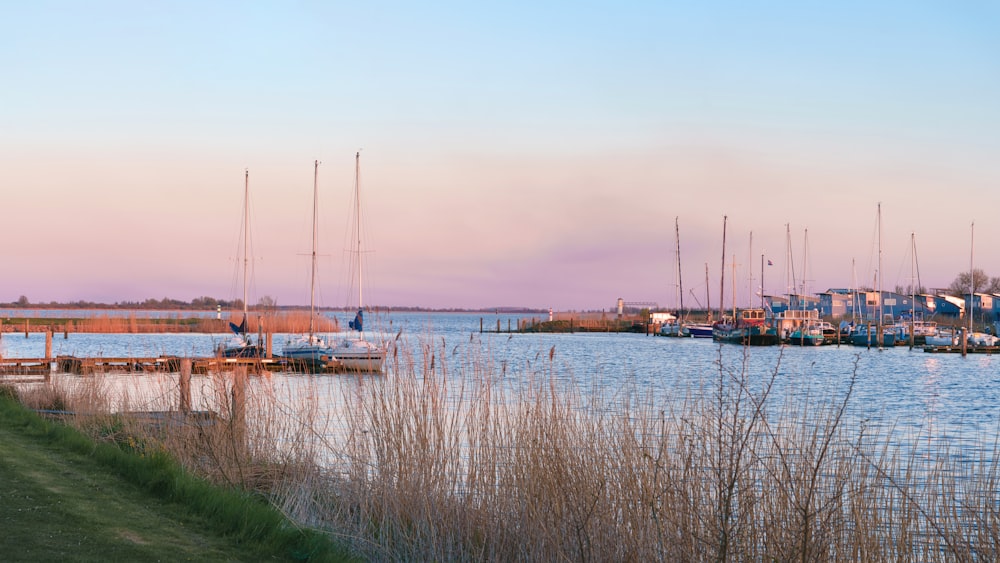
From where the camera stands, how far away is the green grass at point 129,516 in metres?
6.48

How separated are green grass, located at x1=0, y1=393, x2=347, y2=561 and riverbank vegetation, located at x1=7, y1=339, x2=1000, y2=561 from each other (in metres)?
0.86

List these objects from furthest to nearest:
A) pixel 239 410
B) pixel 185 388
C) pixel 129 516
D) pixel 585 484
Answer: pixel 185 388
pixel 239 410
pixel 585 484
pixel 129 516

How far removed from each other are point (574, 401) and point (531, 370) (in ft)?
2.83

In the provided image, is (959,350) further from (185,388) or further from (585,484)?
(585,484)

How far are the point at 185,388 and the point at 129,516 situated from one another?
25.4 feet

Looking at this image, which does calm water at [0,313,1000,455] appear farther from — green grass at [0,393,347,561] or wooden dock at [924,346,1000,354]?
green grass at [0,393,347,561]

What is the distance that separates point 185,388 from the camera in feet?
49.1

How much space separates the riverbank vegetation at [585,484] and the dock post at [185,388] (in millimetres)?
1894

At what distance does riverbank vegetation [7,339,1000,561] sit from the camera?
21.6 ft

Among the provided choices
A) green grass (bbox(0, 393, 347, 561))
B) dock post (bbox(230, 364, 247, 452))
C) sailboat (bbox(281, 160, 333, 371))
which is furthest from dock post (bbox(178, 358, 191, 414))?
sailboat (bbox(281, 160, 333, 371))

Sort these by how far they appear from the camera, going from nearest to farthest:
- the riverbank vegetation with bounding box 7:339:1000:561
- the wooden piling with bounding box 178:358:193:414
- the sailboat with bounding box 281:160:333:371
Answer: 1. the riverbank vegetation with bounding box 7:339:1000:561
2. the wooden piling with bounding box 178:358:193:414
3. the sailboat with bounding box 281:160:333:371

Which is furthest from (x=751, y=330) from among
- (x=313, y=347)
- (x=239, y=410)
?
(x=239, y=410)

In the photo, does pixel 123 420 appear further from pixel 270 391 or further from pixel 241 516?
pixel 241 516

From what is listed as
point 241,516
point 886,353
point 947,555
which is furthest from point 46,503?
point 886,353
